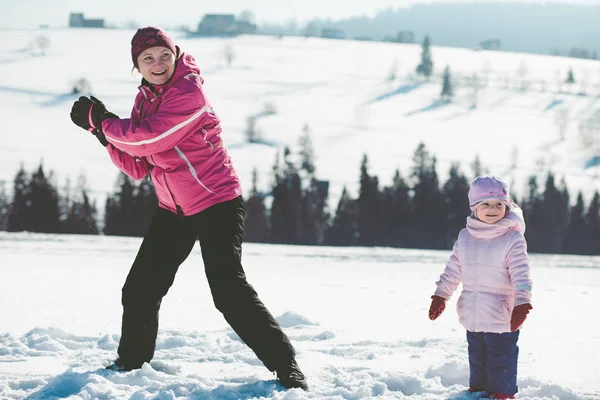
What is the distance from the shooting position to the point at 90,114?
133 inches

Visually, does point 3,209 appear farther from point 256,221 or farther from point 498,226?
point 498,226

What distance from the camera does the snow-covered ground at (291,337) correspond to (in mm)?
3375

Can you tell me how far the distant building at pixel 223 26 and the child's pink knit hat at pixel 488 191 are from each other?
11706 centimetres

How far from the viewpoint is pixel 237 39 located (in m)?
113

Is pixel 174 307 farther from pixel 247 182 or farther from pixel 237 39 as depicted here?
pixel 237 39

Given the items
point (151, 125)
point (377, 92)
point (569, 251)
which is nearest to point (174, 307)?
point (151, 125)

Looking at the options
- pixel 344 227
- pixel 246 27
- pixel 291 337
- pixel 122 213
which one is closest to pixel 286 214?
pixel 344 227

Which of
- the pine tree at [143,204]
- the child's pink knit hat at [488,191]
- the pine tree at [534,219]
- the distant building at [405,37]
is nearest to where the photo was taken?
the child's pink knit hat at [488,191]

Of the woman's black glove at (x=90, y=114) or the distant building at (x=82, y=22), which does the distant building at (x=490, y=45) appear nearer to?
the distant building at (x=82, y=22)

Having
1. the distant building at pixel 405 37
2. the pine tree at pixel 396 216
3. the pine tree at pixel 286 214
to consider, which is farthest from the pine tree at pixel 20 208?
the distant building at pixel 405 37

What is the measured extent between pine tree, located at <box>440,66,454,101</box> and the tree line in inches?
2249

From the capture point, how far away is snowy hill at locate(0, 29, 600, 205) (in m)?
60.5

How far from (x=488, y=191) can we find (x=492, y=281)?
41cm

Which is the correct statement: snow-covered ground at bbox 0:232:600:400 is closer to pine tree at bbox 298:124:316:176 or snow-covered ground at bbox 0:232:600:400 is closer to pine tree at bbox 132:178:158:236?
pine tree at bbox 132:178:158:236
